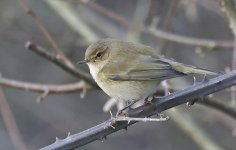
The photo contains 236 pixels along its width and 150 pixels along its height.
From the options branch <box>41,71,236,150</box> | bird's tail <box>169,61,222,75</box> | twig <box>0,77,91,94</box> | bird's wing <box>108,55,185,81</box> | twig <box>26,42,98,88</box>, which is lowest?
branch <box>41,71,236,150</box>

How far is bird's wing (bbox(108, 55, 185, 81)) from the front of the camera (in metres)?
3.70

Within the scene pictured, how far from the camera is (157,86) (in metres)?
3.78

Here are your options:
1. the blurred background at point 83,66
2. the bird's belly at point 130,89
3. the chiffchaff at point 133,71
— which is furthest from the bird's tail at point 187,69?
the blurred background at point 83,66

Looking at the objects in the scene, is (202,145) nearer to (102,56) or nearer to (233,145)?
(102,56)

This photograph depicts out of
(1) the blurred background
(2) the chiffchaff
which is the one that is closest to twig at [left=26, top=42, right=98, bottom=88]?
(2) the chiffchaff

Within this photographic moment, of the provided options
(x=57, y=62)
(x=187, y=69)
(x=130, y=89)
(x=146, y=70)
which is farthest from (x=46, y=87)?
(x=187, y=69)

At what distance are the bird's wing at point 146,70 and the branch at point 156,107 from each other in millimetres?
773

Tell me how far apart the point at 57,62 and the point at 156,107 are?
1.05m

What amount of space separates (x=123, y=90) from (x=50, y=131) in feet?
15.3

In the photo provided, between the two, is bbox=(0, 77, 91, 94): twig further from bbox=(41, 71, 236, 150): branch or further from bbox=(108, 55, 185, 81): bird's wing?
bbox=(41, 71, 236, 150): branch

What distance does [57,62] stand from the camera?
12.0 feet

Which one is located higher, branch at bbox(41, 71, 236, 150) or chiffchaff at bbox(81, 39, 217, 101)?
chiffchaff at bbox(81, 39, 217, 101)

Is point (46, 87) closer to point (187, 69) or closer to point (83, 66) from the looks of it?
point (187, 69)

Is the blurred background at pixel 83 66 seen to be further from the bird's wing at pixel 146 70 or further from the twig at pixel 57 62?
the bird's wing at pixel 146 70
